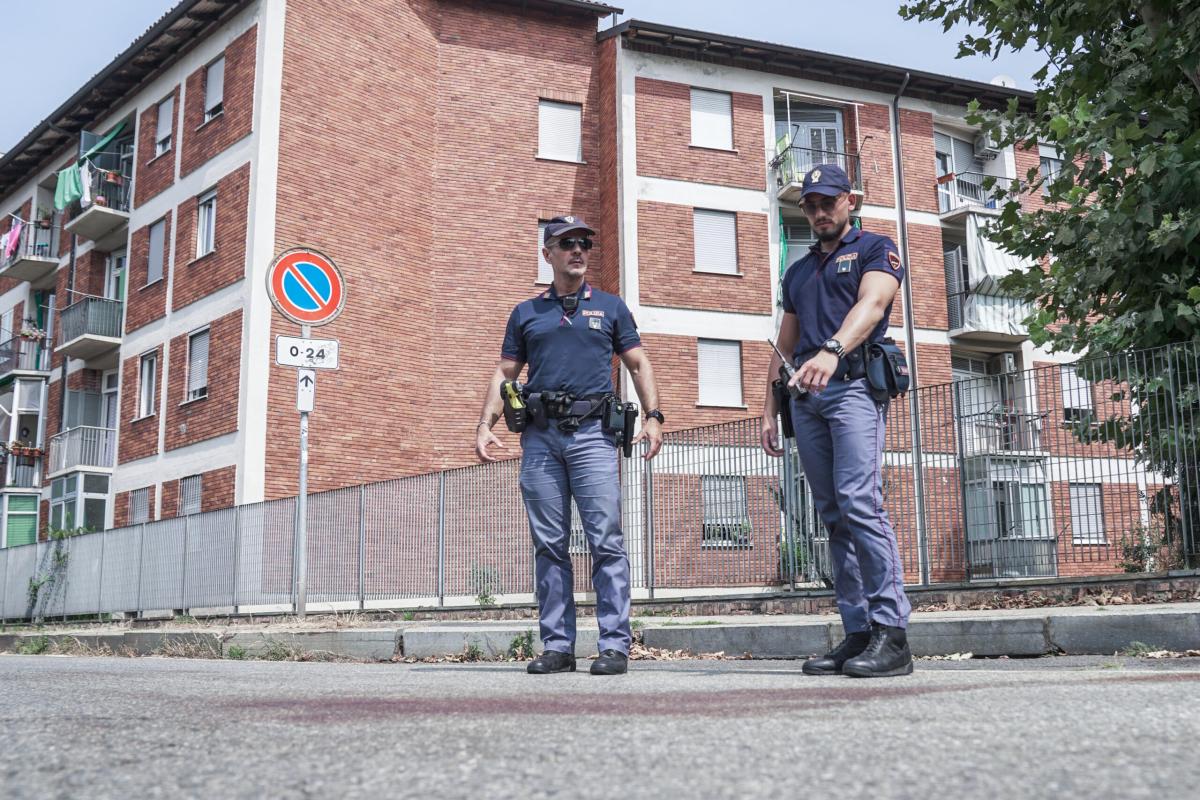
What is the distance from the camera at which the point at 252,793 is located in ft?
7.39

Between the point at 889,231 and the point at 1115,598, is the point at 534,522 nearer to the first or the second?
the point at 1115,598

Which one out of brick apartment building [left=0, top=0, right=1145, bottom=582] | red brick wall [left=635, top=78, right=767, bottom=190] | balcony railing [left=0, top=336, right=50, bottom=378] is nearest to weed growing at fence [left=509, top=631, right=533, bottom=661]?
brick apartment building [left=0, top=0, right=1145, bottom=582]

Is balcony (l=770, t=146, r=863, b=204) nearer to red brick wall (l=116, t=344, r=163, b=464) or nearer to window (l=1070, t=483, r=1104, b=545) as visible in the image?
red brick wall (l=116, t=344, r=163, b=464)

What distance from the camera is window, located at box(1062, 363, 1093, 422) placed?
32.0ft

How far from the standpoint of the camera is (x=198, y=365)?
25375 mm

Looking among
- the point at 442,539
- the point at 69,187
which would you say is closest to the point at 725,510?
the point at 442,539

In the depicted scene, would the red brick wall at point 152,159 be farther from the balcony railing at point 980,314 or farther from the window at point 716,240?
the balcony railing at point 980,314

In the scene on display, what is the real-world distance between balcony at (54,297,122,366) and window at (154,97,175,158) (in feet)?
12.6

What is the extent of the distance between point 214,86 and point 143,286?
496 cm

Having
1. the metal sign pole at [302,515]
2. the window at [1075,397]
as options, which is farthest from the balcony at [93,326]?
the window at [1075,397]

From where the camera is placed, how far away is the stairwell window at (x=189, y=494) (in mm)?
24656

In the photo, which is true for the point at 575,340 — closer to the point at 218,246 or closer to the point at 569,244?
the point at 569,244

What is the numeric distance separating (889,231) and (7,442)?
24.8 metres

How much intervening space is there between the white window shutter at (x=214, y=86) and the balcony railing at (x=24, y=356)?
12146mm
